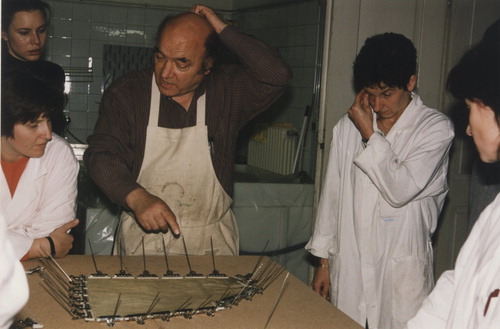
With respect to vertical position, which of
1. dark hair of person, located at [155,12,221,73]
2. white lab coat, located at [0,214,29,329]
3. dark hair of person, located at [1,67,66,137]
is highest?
dark hair of person, located at [155,12,221,73]

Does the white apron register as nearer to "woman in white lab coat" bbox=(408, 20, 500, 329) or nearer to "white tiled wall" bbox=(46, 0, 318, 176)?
"woman in white lab coat" bbox=(408, 20, 500, 329)

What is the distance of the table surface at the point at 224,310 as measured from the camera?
70.6 inches

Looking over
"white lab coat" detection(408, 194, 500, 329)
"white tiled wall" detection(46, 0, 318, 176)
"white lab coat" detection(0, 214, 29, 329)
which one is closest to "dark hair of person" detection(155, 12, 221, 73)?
"white lab coat" detection(408, 194, 500, 329)

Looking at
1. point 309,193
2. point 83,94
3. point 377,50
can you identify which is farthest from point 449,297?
point 83,94

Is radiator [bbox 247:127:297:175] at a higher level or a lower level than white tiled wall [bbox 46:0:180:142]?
lower

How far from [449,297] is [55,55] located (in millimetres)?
4365

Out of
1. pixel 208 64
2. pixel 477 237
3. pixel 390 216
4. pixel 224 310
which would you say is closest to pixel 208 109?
pixel 208 64

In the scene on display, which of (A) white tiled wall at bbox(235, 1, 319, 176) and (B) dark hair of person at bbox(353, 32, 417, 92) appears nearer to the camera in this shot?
(B) dark hair of person at bbox(353, 32, 417, 92)

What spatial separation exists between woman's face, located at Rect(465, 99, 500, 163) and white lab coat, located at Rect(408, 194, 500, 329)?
0.12 meters

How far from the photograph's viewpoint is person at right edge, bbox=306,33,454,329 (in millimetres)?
2617

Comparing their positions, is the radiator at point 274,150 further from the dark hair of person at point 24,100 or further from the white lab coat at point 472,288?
the white lab coat at point 472,288

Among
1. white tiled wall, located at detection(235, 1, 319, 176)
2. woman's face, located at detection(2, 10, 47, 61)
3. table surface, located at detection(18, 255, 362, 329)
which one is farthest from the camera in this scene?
white tiled wall, located at detection(235, 1, 319, 176)

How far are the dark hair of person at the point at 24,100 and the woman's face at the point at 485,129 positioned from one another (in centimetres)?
156

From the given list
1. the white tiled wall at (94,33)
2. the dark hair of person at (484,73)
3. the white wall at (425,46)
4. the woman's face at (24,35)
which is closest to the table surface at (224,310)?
the dark hair of person at (484,73)
